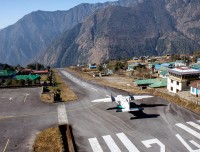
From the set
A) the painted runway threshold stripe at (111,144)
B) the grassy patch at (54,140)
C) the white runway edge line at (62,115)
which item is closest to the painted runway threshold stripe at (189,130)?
the painted runway threshold stripe at (111,144)

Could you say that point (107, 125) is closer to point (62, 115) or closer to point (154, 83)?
point (62, 115)

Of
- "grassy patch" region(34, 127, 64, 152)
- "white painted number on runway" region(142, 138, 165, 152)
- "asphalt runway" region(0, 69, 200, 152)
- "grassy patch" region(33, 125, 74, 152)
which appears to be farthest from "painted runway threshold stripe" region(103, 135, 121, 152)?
"grassy patch" region(34, 127, 64, 152)

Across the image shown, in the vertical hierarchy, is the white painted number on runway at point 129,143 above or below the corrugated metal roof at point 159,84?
below

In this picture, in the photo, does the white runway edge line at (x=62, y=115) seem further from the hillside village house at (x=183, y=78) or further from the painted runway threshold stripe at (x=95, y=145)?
the hillside village house at (x=183, y=78)

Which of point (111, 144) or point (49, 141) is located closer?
point (111, 144)

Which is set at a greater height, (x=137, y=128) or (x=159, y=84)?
(x=159, y=84)

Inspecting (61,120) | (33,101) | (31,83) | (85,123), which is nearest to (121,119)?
(85,123)

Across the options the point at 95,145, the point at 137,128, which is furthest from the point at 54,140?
the point at 137,128
